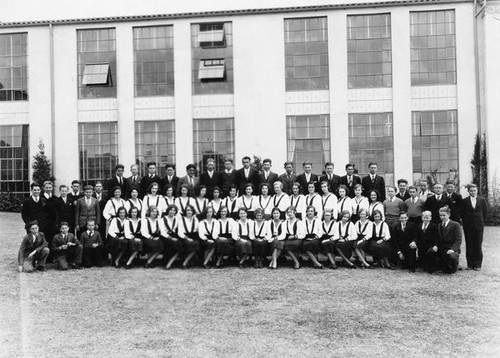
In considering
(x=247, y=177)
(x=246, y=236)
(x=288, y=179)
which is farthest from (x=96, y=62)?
(x=246, y=236)

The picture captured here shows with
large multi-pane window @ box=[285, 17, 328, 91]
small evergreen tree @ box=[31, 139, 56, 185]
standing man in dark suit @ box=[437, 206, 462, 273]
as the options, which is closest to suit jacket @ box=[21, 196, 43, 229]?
standing man in dark suit @ box=[437, 206, 462, 273]

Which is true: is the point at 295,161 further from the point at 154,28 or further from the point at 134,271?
the point at 134,271

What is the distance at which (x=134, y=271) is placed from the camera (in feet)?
30.9

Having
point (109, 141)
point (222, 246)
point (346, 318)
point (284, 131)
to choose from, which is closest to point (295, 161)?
point (284, 131)

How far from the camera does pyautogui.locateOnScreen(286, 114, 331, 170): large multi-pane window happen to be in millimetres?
19531

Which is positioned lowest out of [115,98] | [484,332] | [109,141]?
[484,332]

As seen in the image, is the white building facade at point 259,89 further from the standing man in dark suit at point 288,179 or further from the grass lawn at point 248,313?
the grass lawn at point 248,313

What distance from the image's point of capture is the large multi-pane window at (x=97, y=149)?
2041cm

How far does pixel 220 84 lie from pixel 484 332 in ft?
51.8

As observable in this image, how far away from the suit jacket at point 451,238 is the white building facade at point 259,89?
9749mm

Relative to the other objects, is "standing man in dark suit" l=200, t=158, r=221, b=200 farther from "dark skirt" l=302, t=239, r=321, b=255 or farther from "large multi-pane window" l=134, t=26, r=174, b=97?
"large multi-pane window" l=134, t=26, r=174, b=97

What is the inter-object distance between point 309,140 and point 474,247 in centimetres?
1054

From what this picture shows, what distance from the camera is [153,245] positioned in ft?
32.6

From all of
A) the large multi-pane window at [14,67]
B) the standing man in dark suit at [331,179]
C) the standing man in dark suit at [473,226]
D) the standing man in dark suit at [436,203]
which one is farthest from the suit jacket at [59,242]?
the large multi-pane window at [14,67]
